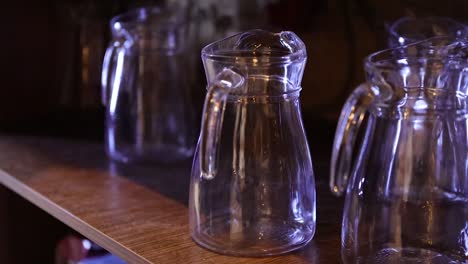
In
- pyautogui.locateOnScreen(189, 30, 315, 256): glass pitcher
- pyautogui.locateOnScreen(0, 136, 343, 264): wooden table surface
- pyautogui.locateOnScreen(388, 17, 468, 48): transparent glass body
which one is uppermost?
pyautogui.locateOnScreen(388, 17, 468, 48): transparent glass body

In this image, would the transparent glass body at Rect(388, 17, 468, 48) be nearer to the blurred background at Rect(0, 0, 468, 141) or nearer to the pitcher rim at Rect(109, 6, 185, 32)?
the blurred background at Rect(0, 0, 468, 141)

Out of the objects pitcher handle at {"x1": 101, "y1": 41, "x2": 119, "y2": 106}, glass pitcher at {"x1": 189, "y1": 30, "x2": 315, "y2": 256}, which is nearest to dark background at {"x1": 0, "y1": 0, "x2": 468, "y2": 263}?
pitcher handle at {"x1": 101, "y1": 41, "x2": 119, "y2": 106}

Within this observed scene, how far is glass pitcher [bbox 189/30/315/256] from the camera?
0.68 m

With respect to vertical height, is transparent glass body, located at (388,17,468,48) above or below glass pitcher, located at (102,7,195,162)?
above

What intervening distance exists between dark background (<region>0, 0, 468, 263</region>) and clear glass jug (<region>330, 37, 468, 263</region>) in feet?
1.26

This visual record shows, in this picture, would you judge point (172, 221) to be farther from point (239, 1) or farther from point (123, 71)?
point (239, 1)

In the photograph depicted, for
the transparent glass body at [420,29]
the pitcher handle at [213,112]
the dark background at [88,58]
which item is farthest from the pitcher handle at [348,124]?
the dark background at [88,58]

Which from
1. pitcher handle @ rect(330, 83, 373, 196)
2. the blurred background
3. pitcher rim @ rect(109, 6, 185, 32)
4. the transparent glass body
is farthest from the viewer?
the blurred background

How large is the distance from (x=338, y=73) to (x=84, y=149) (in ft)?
1.39

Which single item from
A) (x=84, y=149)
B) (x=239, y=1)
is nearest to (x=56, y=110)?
(x=84, y=149)

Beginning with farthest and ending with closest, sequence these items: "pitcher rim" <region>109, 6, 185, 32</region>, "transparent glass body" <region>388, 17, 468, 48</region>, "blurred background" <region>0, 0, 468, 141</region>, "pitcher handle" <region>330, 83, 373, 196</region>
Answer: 1. "blurred background" <region>0, 0, 468, 141</region>
2. "pitcher rim" <region>109, 6, 185, 32</region>
3. "transparent glass body" <region>388, 17, 468, 48</region>
4. "pitcher handle" <region>330, 83, 373, 196</region>

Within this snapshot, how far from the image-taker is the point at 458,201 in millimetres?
647

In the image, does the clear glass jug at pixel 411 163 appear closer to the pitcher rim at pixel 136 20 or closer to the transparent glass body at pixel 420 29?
the transparent glass body at pixel 420 29

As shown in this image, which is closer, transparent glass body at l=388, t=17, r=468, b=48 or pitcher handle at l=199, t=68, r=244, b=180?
pitcher handle at l=199, t=68, r=244, b=180
